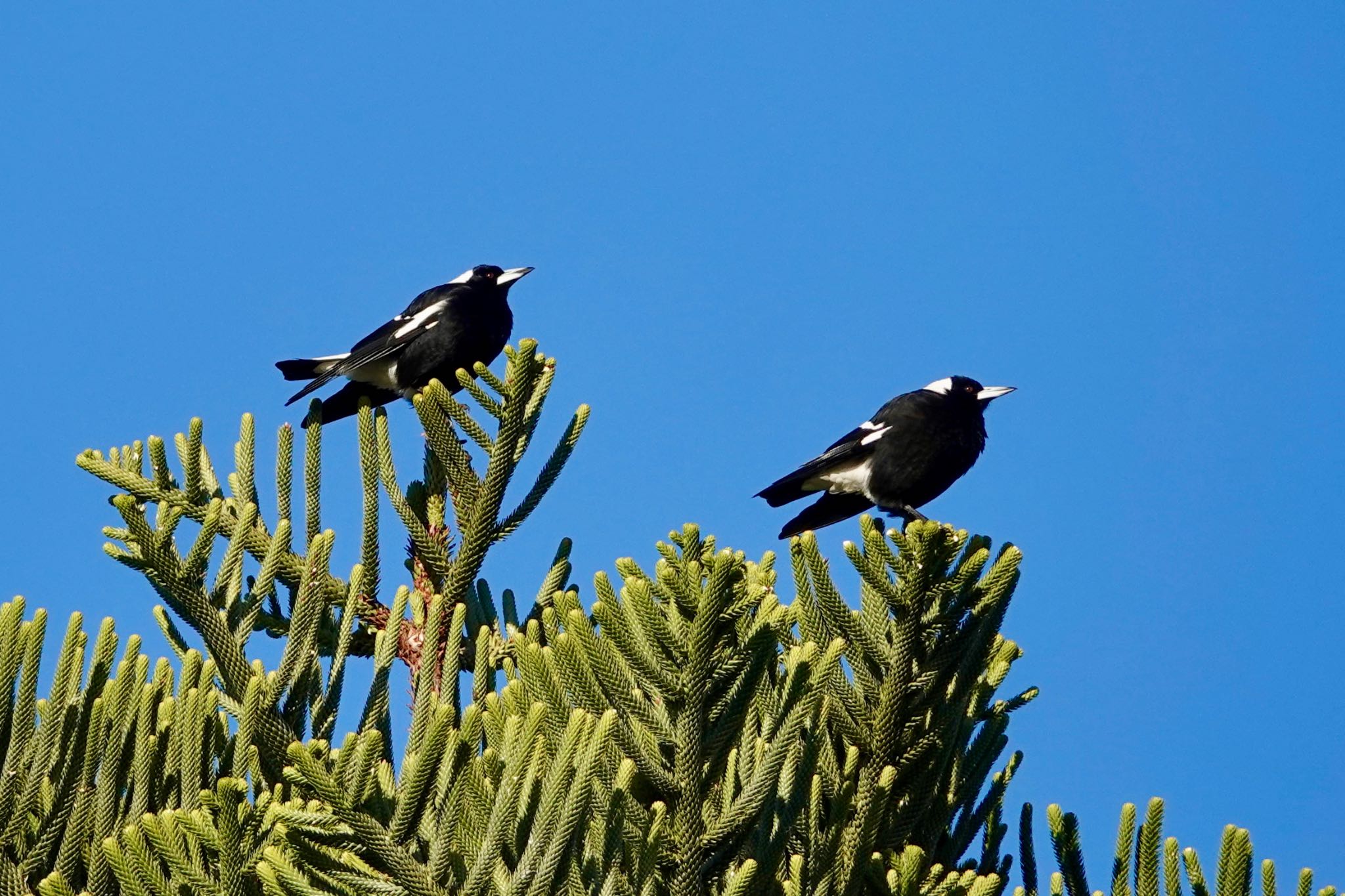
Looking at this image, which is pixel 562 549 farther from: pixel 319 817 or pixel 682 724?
pixel 319 817

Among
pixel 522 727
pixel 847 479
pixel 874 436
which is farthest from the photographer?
pixel 847 479

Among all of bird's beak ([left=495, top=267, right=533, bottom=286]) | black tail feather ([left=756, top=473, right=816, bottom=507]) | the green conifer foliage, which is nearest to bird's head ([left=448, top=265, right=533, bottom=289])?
bird's beak ([left=495, top=267, right=533, bottom=286])

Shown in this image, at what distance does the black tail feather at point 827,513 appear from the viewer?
718 cm

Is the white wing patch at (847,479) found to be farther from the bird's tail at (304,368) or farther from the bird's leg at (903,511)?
the bird's tail at (304,368)

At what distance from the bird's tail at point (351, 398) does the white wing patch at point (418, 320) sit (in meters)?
0.31

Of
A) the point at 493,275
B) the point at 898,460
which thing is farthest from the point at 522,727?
the point at 493,275

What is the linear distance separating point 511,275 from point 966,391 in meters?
2.39

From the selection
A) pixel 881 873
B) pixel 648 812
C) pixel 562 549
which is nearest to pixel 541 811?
pixel 648 812

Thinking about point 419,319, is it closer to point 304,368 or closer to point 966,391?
point 304,368

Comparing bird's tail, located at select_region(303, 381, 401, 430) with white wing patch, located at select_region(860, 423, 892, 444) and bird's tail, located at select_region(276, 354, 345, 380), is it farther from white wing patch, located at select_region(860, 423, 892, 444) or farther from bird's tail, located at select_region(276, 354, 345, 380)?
white wing patch, located at select_region(860, 423, 892, 444)

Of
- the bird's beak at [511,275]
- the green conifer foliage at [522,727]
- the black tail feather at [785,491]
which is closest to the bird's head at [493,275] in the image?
the bird's beak at [511,275]

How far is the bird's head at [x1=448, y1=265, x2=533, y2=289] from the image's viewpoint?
306 inches

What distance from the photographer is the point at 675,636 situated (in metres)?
2.84

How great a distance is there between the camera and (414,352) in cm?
687
